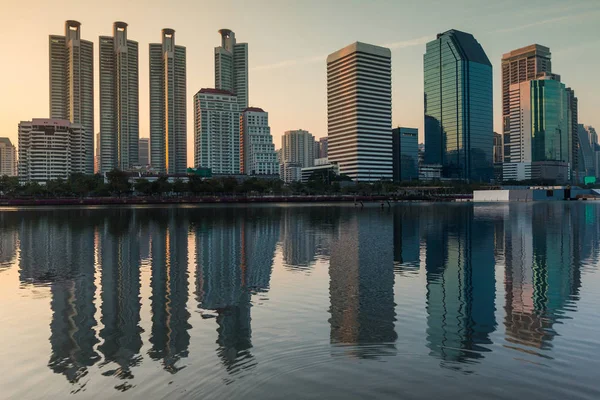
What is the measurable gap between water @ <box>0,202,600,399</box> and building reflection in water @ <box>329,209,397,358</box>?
0.12m

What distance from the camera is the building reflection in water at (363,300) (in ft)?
55.8

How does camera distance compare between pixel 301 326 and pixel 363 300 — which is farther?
pixel 363 300

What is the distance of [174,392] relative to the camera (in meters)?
12.9

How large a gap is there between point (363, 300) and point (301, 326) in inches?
Result: 223

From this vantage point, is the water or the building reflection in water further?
the building reflection in water

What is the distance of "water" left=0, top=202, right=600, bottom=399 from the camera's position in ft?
44.1

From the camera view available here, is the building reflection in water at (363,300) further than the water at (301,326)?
Yes

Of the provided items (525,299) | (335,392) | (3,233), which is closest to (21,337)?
(335,392)

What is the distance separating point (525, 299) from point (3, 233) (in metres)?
65.9

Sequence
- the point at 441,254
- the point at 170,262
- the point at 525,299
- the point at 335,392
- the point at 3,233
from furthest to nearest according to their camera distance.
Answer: the point at 3,233, the point at 441,254, the point at 170,262, the point at 525,299, the point at 335,392

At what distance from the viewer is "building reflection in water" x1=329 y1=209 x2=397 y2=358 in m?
17.0

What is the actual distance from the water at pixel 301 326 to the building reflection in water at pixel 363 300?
0.39ft

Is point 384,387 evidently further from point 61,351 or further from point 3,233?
point 3,233

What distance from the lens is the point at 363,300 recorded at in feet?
77.7
